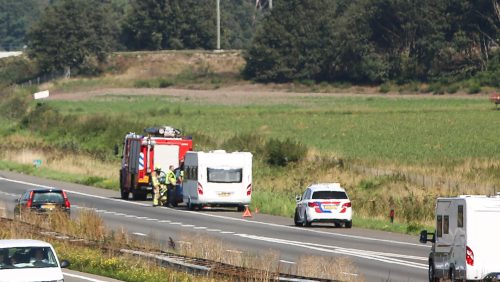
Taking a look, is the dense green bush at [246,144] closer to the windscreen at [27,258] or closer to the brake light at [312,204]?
the brake light at [312,204]

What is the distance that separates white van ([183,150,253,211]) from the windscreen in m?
30.7

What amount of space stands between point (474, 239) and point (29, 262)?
786 centimetres

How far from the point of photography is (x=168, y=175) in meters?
56.0

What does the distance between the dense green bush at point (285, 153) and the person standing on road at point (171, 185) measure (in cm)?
1323

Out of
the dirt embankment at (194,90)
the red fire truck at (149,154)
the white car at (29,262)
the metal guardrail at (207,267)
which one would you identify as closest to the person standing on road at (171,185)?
the red fire truck at (149,154)

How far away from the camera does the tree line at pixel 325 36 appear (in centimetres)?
15025

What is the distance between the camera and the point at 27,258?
22578 millimetres

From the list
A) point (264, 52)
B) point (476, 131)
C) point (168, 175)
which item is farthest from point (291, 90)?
point (168, 175)

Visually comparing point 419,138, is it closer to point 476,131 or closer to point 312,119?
point 476,131

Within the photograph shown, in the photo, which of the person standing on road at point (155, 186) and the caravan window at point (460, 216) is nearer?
the caravan window at point (460, 216)

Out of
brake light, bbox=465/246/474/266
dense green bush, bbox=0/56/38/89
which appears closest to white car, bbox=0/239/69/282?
brake light, bbox=465/246/474/266

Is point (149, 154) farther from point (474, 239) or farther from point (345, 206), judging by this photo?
point (474, 239)

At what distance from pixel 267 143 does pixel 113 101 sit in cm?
6275

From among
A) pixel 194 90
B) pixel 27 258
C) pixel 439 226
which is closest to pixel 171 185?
pixel 439 226
